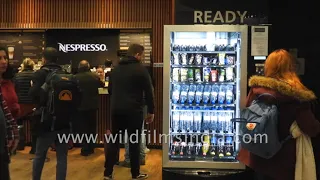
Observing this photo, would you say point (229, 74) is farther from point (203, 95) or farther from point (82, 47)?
point (82, 47)

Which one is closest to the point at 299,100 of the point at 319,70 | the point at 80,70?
the point at 319,70

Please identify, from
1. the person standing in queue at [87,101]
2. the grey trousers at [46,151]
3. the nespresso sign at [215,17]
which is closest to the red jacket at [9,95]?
the grey trousers at [46,151]

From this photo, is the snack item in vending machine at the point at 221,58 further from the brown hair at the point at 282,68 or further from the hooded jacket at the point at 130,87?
the brown hair at the point at 282,68

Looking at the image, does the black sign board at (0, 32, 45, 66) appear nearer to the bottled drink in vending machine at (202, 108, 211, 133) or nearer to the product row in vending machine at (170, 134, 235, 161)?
the product row in vending machine at (170, 134, 235, 161)

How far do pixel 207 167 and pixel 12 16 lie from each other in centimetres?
499

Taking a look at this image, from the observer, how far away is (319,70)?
4.38 meters

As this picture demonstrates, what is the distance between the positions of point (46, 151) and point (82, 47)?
3523mm

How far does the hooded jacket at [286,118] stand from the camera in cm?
273

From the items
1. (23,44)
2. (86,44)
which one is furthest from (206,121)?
(23,44)

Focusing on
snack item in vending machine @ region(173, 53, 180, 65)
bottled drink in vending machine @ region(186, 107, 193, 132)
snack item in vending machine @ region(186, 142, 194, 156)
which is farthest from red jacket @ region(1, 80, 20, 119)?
snack item in vending machine @ region(186, 142, 194, 156)

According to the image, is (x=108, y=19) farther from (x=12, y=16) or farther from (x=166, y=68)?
(x=166, y=68)

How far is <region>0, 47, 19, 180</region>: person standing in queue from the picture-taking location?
7.59ft

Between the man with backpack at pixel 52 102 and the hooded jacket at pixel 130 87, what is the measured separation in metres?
0.61

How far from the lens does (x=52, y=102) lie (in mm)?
3623
